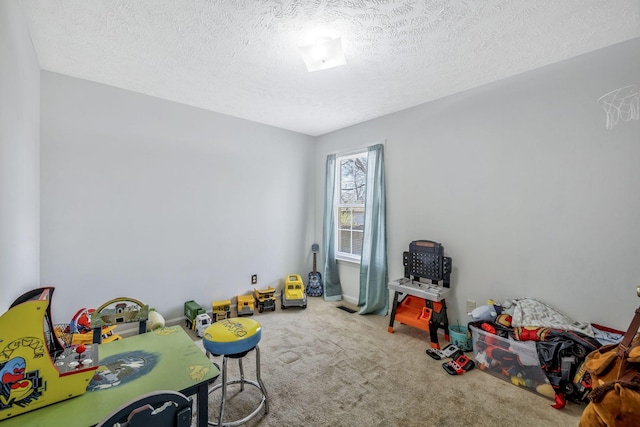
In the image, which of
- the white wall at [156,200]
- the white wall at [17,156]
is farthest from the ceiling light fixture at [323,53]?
the white wall at [156,200]

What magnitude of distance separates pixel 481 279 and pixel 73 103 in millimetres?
4198

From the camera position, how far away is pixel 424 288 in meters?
2.77

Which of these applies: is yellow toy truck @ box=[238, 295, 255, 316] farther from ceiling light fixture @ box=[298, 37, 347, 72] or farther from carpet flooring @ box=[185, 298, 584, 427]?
ceiling light fixture @ box=[298, 37, 347, 72]

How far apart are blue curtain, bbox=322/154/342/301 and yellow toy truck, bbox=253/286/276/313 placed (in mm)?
832

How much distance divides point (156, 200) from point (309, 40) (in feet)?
7.44

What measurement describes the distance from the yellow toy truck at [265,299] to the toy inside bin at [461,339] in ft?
6.87

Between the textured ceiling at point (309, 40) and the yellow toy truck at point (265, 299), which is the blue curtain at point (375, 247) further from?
the yellow toy truck at point (265, 299)

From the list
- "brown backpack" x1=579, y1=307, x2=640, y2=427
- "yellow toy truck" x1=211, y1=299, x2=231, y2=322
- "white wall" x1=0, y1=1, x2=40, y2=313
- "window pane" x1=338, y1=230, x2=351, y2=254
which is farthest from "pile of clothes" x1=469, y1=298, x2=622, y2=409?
"white wall" x1=0, y1=1, x2=40, y2=313

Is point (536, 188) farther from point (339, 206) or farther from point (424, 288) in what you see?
point (339, 206)

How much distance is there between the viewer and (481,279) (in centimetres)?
263

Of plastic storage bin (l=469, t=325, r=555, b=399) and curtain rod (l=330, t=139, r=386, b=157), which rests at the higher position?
curtain rod (l=330, t=139, r=386, b=157)

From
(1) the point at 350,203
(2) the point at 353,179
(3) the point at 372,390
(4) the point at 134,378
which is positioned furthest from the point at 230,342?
(2) the point at 353,179

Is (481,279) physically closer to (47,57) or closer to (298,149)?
(298,149)

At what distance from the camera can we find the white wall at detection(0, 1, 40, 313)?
4.32 feet
